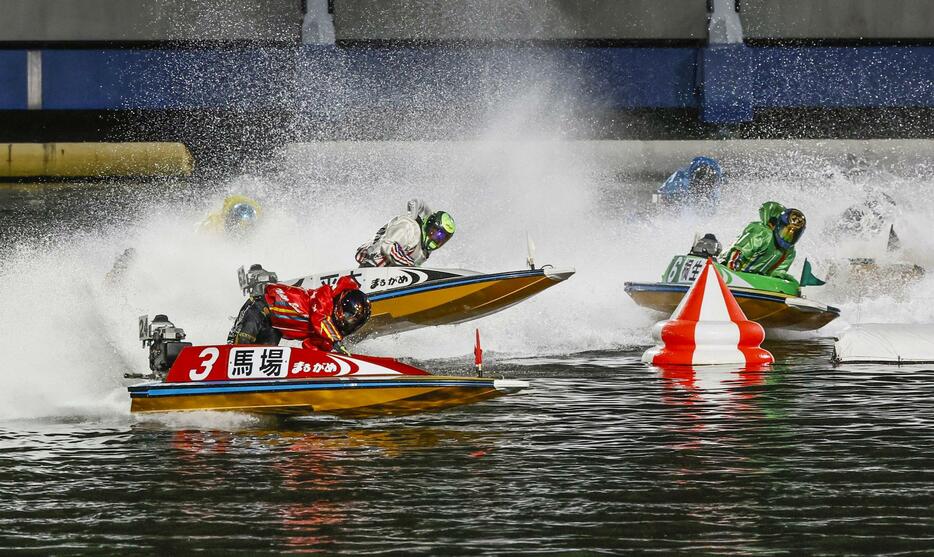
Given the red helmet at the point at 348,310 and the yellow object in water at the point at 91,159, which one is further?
the yellow object in water at the point at 91,159

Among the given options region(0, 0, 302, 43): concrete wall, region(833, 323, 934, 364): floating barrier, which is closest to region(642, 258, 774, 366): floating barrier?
region(833, 323, 934, 364): floating barrier

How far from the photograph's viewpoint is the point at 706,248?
54.4 ft

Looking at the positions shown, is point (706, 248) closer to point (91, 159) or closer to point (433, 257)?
point (433, 257)

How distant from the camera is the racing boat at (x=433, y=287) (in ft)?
47.6

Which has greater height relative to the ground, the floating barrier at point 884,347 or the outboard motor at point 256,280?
the outboard motor at point 256,280

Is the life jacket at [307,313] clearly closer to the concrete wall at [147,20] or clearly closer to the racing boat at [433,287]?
the racing boat at [433,287]

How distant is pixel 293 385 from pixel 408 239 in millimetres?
5380

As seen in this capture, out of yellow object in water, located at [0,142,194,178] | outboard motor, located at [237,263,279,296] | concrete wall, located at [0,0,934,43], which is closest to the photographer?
outboard motor, located at [237,263,279,296]

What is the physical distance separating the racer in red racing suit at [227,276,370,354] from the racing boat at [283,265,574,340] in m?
3.90

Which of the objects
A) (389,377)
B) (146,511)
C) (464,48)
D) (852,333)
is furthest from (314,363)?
(464,48)

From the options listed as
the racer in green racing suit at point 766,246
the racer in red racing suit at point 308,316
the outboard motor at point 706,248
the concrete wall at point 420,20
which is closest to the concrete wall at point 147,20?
the concrete wall at point 420,20

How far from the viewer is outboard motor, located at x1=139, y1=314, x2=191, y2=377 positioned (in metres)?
10.2

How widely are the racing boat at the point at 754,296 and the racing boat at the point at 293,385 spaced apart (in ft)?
19.1

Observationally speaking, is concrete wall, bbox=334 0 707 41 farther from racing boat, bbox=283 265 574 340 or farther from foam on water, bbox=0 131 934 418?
racing boat, bbox=283 265 574 340
